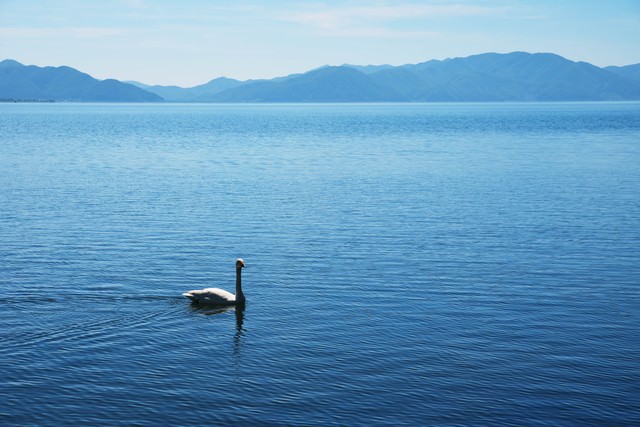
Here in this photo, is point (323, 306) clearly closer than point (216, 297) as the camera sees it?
No

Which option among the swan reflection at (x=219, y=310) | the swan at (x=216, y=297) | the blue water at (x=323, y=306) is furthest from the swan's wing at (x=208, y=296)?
the blue water at (x=323, y=306)

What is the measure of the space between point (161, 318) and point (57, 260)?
13.0 m

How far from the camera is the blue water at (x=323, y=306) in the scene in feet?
75.3

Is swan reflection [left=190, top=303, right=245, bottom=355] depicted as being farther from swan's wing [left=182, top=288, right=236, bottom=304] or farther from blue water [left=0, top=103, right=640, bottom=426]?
swan's wing [left=182, top=288, right=236, bottom=304]

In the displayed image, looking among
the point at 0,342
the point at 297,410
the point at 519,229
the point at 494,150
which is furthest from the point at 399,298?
the point at 494,150

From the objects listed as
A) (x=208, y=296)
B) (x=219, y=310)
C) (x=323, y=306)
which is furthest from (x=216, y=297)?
(x=323, y=306)

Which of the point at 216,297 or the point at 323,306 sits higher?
the point at 216,297

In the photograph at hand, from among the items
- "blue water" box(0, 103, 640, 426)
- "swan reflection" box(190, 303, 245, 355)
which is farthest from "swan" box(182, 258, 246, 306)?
"blue water" box(0, 103, 640, 426)

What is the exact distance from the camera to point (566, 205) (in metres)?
61.6

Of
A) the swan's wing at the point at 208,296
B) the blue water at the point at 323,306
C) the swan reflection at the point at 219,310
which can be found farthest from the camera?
the swan's wing at the point at 208,296

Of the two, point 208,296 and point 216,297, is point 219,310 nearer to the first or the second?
point 216,297

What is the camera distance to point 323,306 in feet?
109

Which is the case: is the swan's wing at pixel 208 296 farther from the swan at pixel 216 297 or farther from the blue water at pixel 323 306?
the blue water at pixel 323 306

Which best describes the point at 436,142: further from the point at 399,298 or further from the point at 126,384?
the point at 126,384
